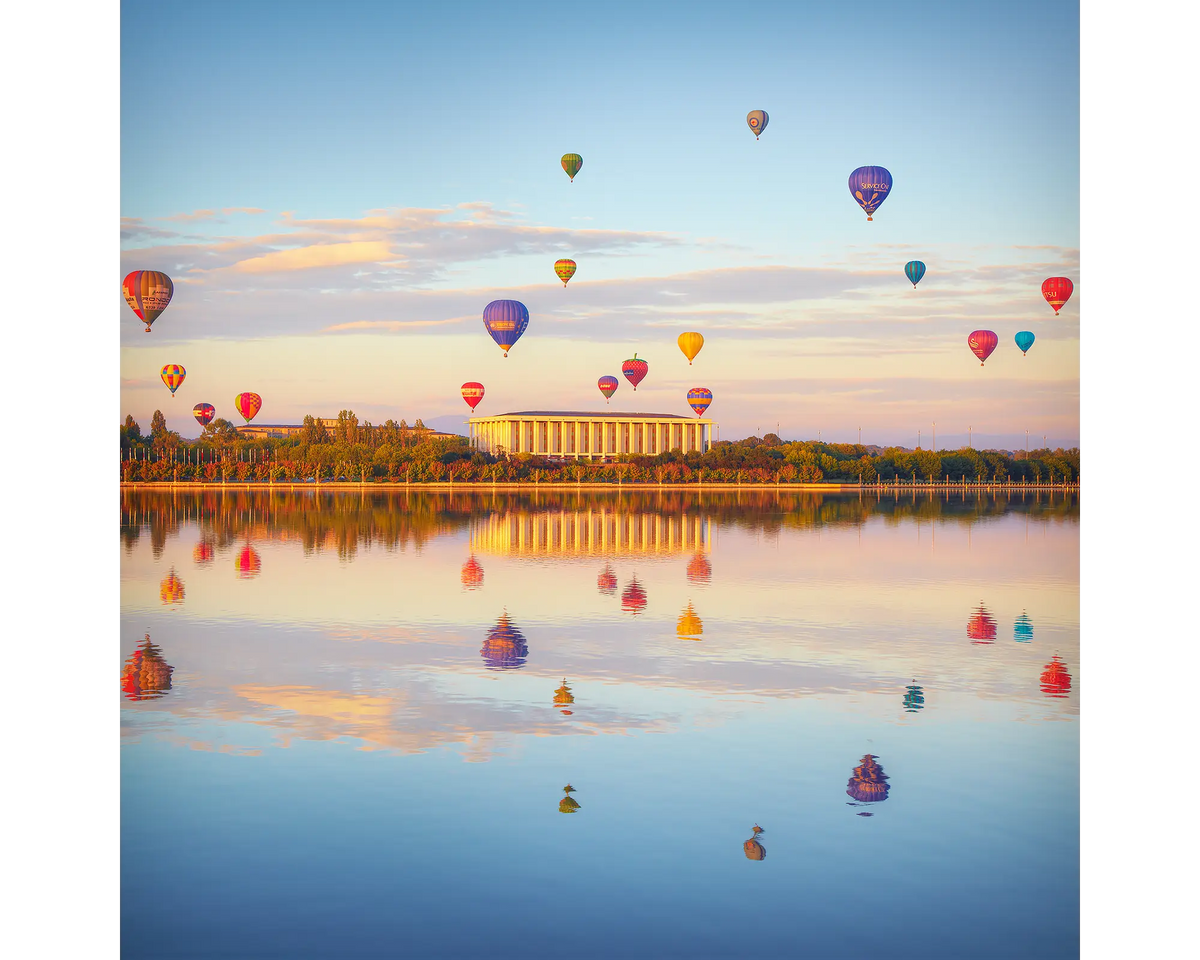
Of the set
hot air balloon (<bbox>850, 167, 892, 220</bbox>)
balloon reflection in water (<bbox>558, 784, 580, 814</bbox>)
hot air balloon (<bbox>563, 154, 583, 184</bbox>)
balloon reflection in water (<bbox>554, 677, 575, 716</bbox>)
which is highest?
hot air balloon (<bbox>563, 154, 583, 184</bbox>)

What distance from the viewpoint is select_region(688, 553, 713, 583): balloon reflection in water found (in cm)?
2425

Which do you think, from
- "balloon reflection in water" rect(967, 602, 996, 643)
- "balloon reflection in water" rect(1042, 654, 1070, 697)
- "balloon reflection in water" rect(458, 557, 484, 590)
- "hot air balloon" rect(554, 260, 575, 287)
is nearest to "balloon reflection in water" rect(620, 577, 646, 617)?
"balloon reflection in water" rect(458, 557, 484, 590)

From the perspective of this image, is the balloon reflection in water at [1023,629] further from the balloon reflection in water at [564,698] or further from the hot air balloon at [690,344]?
the hot air balloon at [690,344]

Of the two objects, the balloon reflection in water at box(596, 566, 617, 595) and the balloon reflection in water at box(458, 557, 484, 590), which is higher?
the balloon reflection in water at box(458, 557, 484, 590)

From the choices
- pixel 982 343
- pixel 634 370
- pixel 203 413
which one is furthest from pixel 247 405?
pixel 982 343

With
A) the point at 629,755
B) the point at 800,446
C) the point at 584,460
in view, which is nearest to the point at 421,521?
the point at 629,755

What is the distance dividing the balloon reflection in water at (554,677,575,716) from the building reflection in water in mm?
4007

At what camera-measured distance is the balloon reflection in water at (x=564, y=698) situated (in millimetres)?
11531

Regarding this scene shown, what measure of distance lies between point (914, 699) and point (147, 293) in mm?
65630

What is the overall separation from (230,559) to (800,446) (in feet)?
383

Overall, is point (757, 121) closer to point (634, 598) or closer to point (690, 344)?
point (690, 344)

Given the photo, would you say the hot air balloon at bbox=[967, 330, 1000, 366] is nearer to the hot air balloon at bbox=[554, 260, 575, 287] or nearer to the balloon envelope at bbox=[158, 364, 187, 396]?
the hot air balloon at bbox=[554, 260, 575, 287]

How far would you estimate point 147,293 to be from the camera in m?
68.0
